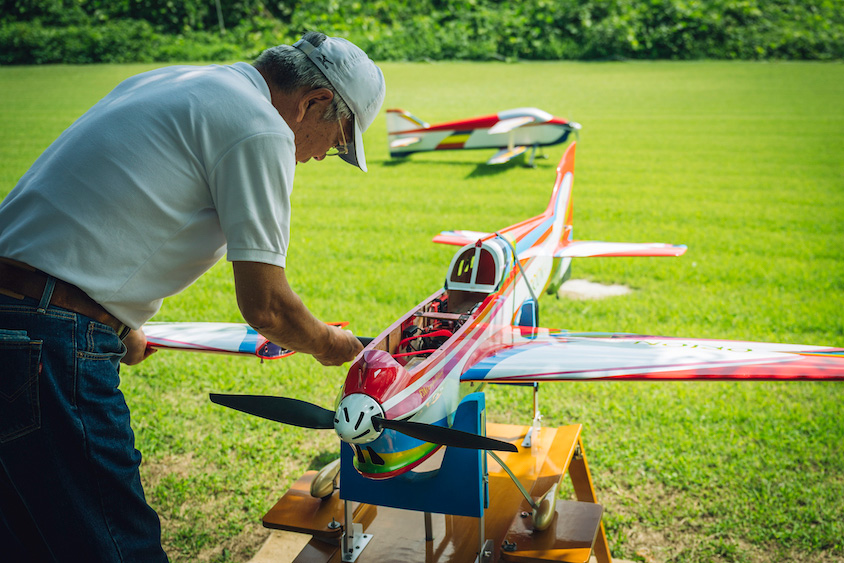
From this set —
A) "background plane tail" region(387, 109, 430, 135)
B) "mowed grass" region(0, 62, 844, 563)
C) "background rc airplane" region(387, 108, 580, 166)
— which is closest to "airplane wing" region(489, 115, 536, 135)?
"background rc airplane" region(387, 108, 580, 166)

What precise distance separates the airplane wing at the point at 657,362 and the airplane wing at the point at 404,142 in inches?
484

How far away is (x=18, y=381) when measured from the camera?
1.63 m

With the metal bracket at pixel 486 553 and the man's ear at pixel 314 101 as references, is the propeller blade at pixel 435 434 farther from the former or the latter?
the man's ear at pixel 314 101

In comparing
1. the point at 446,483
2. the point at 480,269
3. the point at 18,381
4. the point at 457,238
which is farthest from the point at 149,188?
the point at 457,238

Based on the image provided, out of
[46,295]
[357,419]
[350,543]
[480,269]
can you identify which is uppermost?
[46,295]

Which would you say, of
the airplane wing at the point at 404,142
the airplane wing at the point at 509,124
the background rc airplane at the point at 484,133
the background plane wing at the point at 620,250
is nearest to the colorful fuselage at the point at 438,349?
the background plane wing at the point at 620,250

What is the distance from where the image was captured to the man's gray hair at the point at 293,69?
6.27ft

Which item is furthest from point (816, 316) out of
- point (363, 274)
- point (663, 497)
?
point (363, 274)

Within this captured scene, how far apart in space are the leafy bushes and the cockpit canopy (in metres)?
25.7

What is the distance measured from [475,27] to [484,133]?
18975 millimetres

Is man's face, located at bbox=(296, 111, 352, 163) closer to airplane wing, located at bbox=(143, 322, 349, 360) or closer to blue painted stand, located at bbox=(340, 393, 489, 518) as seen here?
blue painted stand, located at bbox=(340, 393, 489, 518)

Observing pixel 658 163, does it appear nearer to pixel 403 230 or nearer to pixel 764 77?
pixel 403 230

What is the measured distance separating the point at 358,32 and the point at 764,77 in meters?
17.1

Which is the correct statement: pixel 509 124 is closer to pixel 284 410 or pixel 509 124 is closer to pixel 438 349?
pixel 438 349
